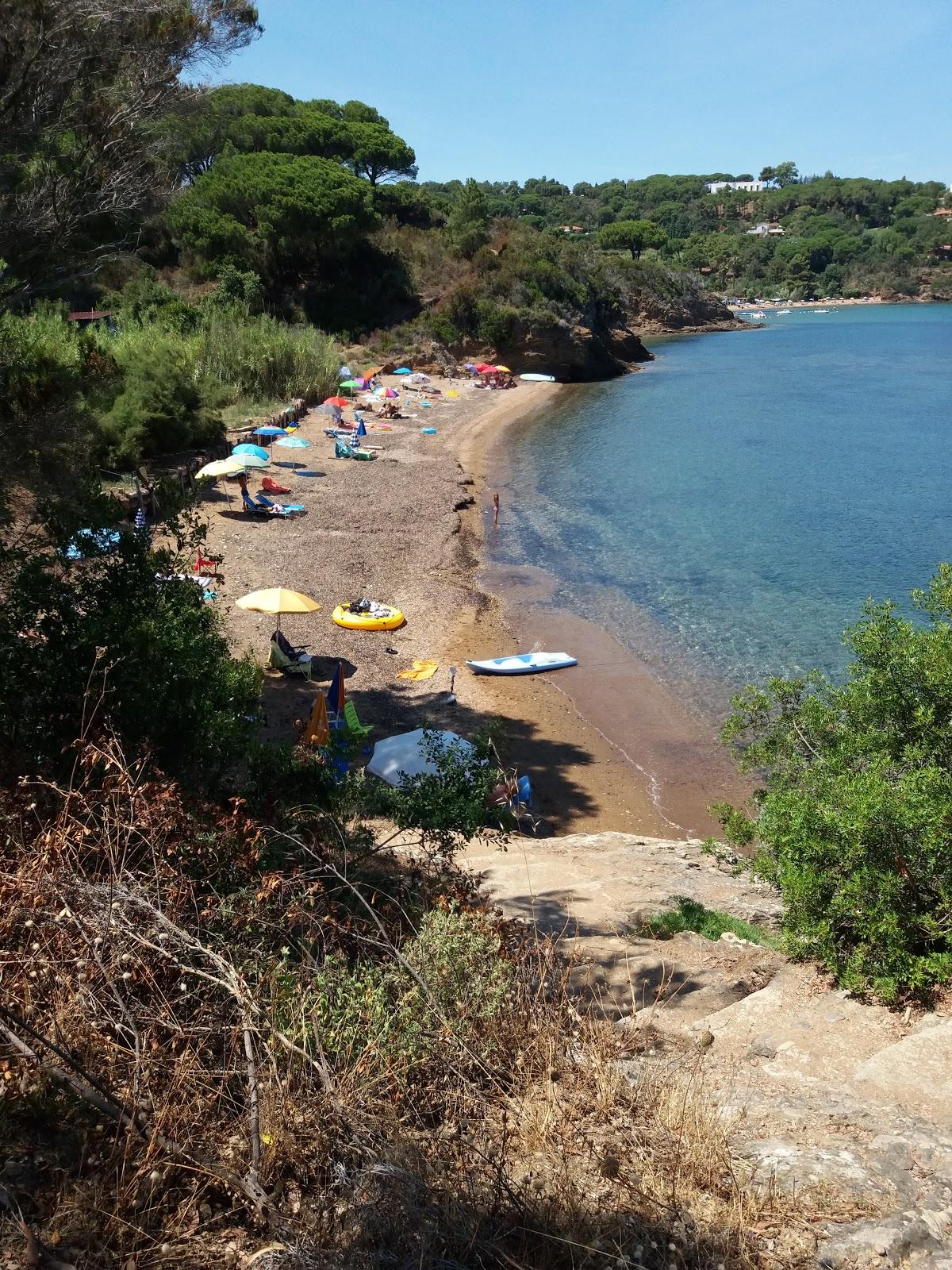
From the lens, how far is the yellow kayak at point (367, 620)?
1830cm

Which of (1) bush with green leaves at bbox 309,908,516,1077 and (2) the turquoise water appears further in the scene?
(2) the turquoise water

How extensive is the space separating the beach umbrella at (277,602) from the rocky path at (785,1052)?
6.48 metres

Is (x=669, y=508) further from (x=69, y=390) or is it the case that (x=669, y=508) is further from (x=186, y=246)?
(x=186, y=246)

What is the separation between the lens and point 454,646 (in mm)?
18484

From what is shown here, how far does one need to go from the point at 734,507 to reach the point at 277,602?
2040cm

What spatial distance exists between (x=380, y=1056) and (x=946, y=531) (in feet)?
94.3

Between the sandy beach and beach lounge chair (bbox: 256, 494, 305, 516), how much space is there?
354 mm

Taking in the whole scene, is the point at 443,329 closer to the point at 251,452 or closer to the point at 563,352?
the point at 563,352

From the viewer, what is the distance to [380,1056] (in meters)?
3.86

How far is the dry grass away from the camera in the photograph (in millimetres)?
3148

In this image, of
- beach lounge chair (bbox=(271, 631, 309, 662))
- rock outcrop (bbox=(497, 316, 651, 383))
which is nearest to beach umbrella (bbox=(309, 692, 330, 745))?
beach lounge chair (bbox=(271, 631, 309, 662))

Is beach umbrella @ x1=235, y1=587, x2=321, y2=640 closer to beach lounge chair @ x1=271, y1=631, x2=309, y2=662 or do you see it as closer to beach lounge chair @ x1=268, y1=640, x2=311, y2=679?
beach lounge chair @ x1=271, y1=631, x2=309, y2=662

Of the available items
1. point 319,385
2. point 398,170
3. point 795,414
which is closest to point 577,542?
point 319,385


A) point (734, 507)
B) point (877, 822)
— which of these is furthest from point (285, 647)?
point (734, 507)
